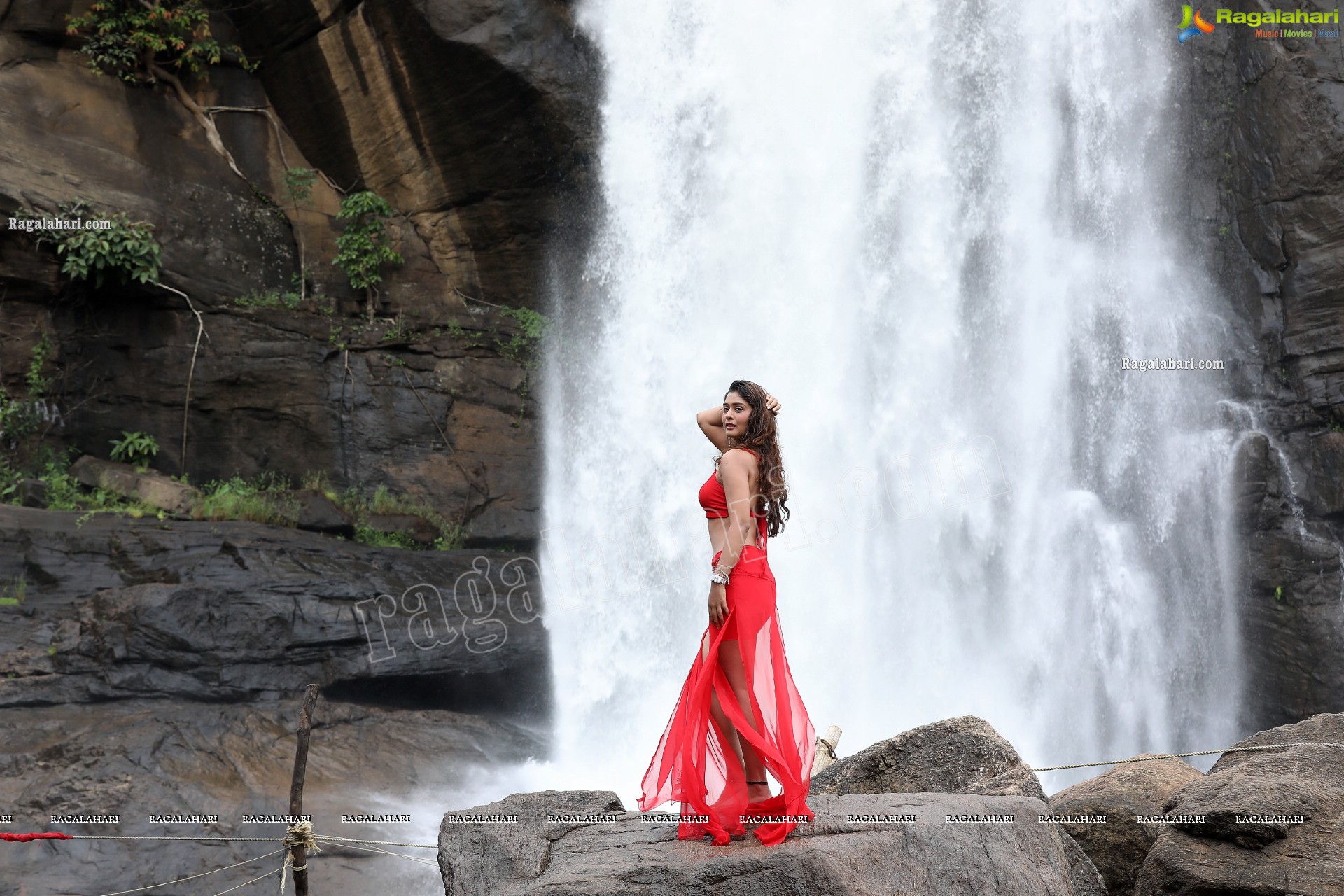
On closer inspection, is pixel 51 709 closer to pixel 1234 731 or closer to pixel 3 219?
pixel 3 219

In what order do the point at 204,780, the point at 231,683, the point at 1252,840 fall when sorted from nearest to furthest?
1. the point at 1252,840
2. the point at 204,780
3. the point at 231,683

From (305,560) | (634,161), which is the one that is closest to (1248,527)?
(634,161)

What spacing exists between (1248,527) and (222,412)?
12.2m

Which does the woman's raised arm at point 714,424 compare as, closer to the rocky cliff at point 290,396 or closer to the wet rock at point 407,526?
the rocky cliff at point 290,396

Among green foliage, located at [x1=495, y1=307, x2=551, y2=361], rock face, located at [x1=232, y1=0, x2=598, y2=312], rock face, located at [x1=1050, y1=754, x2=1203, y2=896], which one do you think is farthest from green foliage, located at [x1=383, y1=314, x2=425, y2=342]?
rock face, located at [x1=1050, y1=754, x2=1203, y2=896]

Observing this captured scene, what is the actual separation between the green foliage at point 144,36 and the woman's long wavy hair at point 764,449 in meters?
11.6

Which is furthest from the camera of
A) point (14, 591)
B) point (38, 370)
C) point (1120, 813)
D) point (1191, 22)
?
point (1191, 22)

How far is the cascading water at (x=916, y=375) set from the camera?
1155 centimetres

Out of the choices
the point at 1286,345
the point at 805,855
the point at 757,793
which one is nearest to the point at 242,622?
the point at 757,793

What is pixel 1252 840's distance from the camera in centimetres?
410

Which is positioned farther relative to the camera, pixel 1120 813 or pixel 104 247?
pixel 104 247

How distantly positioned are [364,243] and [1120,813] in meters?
11.2

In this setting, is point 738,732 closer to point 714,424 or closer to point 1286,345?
point 714,424

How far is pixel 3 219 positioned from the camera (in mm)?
10703
